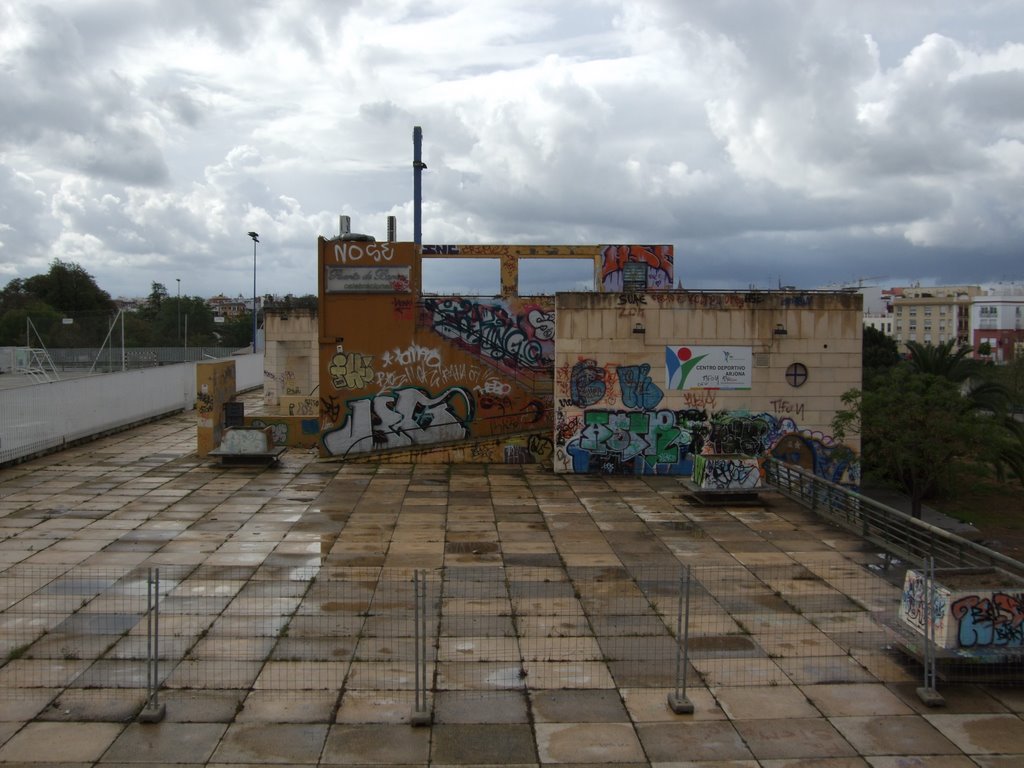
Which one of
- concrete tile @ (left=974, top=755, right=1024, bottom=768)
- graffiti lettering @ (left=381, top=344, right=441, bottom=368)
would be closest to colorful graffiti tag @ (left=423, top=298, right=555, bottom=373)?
graffiti lettering @ (left=381, top=344, right=441, bottom=368)

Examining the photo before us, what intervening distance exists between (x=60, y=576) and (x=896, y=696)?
37.2ft

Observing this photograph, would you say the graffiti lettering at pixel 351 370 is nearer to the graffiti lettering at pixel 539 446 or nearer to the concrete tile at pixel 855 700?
the graffiti lettering at pixel 539 446

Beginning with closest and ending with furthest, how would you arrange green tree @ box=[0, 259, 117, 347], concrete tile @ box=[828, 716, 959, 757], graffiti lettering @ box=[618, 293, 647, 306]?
concrete tile @ box=[828, 716, 959, 757] → graffiti lettering @ box=[618, 293, 647, 306] → green tree @ box=[0, 259, 117, 347]

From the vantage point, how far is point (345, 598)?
1229 cm

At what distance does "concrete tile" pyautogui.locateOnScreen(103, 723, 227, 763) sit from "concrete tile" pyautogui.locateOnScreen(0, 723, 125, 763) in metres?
0.13

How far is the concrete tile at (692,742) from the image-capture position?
805 centimetres

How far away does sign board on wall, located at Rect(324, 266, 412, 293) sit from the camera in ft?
82.6

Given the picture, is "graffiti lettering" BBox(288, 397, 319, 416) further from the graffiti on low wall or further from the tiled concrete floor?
the graffiti on low wall

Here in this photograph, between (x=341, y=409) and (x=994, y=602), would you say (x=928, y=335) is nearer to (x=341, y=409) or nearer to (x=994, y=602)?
(x=341, y=409)

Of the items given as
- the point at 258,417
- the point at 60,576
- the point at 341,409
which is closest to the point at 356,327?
the point at 341,409

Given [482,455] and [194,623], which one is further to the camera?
[482,455]

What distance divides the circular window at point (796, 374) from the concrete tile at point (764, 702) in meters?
15.1

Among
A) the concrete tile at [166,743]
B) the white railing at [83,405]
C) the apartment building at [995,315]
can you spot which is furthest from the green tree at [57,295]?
the apartment building at [995,315]

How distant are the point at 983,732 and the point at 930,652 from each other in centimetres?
104
